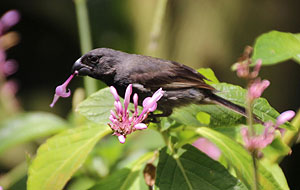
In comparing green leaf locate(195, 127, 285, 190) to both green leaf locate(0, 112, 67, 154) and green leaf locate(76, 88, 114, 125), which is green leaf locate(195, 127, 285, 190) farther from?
green leaf locate(0, 112, 67, 154)

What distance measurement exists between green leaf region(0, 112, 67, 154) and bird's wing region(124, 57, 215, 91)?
20.1 inches

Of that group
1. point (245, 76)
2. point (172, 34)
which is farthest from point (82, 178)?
point (172, 34)

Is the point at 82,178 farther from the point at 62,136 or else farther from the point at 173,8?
the point at 173,8

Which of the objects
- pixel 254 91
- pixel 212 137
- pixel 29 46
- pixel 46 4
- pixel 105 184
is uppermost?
pixel 254 91

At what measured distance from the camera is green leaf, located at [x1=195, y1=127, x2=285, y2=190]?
1465 millimetres

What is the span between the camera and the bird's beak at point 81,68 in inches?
75.0

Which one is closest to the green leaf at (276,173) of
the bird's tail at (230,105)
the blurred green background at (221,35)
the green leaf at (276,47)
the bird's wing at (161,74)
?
the bird's tail at (230,105)

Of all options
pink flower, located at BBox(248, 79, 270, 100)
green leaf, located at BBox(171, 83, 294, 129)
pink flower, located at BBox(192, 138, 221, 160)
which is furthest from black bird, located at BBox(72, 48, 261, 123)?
pink flower, located at BBox(248, 79, 270, 100)

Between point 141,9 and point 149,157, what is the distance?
3441 millimetres

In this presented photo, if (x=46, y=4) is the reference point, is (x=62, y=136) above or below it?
above

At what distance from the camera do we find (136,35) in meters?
5.11

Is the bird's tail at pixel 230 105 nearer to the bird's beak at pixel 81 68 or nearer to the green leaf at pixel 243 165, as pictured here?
the green leaf at pixel 243 165

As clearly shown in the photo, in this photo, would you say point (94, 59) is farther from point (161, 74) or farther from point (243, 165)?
point (243, 165)

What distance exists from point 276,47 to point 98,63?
79cm
